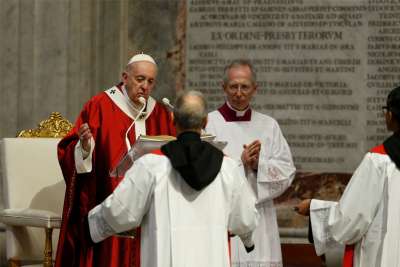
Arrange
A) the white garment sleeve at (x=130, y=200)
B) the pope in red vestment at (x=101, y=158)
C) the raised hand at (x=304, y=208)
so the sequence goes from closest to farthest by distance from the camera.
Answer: the white garment sleeve at (x=130, y=200), the raised hand at (x=304, y=208), the pope in red vestment at (x=101, y=158)

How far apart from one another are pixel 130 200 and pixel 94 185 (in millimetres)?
1722

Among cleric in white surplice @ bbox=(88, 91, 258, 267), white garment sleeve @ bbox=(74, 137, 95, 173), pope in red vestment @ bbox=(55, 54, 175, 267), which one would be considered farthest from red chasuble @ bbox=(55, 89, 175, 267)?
cleric in white surplice @ bbox=(88, 91, 258, 267)

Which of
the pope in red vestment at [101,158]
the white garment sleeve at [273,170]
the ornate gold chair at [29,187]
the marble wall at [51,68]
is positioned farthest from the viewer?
the marble wall at [51,68]

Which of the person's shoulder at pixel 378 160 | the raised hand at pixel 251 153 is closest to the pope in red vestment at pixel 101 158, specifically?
the raised hand at pixel 251 153

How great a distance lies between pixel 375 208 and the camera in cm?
495

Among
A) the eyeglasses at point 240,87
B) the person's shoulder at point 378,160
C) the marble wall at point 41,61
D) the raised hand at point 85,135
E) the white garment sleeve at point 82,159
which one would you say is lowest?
the person's shoulder at point 378,160

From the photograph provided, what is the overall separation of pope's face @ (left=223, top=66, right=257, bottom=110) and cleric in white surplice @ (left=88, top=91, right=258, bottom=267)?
6.50ft

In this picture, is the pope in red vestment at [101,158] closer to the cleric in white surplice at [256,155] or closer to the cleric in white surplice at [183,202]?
the cleric in white surplice at [256,155]

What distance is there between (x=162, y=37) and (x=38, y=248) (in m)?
2.81

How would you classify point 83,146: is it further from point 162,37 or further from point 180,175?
point 162,37

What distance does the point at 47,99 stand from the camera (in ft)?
27.6

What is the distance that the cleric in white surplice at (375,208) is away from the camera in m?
4.92

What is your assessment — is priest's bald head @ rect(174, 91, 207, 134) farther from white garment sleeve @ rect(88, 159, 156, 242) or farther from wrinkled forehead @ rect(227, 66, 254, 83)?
wrinkled forehead @ rect(227, 66, 254, 83)

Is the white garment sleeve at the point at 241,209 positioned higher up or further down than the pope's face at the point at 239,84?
further down
